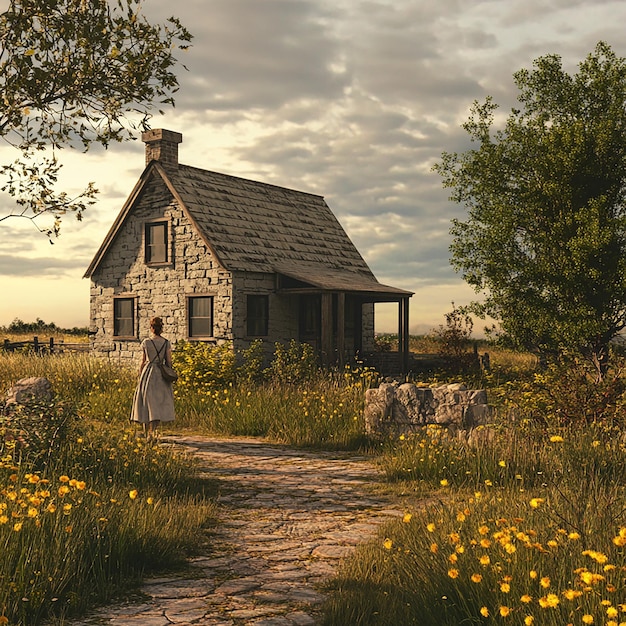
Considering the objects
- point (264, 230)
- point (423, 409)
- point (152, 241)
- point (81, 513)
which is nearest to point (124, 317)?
point (152, 241)

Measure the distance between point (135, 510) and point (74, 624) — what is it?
168 cm

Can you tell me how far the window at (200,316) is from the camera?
71.2 feet

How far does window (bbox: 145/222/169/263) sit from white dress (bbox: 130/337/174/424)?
11.5m

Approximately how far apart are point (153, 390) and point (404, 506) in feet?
17.2

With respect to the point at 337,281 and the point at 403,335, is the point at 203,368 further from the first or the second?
the point at 403,335

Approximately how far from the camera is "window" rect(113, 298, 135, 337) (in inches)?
944

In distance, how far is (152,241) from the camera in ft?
77.0

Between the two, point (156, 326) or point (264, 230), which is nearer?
point (156, 326)

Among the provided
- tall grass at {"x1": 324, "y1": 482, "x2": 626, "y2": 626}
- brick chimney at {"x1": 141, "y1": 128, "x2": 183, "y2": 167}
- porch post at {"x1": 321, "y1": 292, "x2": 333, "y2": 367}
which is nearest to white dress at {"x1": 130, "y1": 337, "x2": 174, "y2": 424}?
tall grass at {"x1": 324, "y1": 482, "x2": 626, "y2": 626}

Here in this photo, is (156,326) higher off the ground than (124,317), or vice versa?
(124,317)

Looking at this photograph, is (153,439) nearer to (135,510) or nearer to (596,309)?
(135,510)

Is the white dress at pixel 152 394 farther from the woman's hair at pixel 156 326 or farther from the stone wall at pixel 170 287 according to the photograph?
the stone wall at pixel 170 287

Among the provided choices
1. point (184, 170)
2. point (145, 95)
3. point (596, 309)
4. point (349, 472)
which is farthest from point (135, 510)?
point (184, 170)

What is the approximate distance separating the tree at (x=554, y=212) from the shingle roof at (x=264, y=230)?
4509 millimetres
